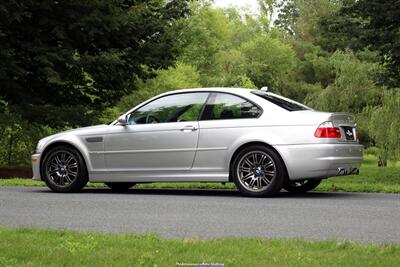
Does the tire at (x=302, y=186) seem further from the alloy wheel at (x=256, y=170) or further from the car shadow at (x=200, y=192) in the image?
the alloy wheel at (x=256, y=170)

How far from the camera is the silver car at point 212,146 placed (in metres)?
9.69

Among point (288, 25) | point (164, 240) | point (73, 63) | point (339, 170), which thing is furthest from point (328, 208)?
point (288, 25)

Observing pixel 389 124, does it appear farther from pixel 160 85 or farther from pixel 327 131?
pixel 327 131

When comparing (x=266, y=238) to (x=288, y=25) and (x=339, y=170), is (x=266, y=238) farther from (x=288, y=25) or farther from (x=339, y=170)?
(x=288, y=25)

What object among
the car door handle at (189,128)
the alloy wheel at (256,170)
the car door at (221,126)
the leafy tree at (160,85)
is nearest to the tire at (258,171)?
the alloy wheel at (256,170)

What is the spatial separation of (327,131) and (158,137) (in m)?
2.57

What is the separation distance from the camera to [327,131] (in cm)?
971

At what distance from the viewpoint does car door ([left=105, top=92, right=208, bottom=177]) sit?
10.4 m

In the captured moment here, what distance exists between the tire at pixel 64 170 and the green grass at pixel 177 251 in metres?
4.75

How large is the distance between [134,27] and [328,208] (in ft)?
37.0

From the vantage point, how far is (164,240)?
19.3ft

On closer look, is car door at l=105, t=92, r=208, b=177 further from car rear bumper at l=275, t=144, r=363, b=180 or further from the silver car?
car rear bumper at l=275, t=144, r=363, b=180

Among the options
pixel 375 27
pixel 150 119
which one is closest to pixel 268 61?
pixel 375 27

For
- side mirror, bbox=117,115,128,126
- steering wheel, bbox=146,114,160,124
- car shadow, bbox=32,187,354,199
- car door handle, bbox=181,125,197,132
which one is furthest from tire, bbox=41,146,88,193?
car door handle, bbox=181,125,197,132
